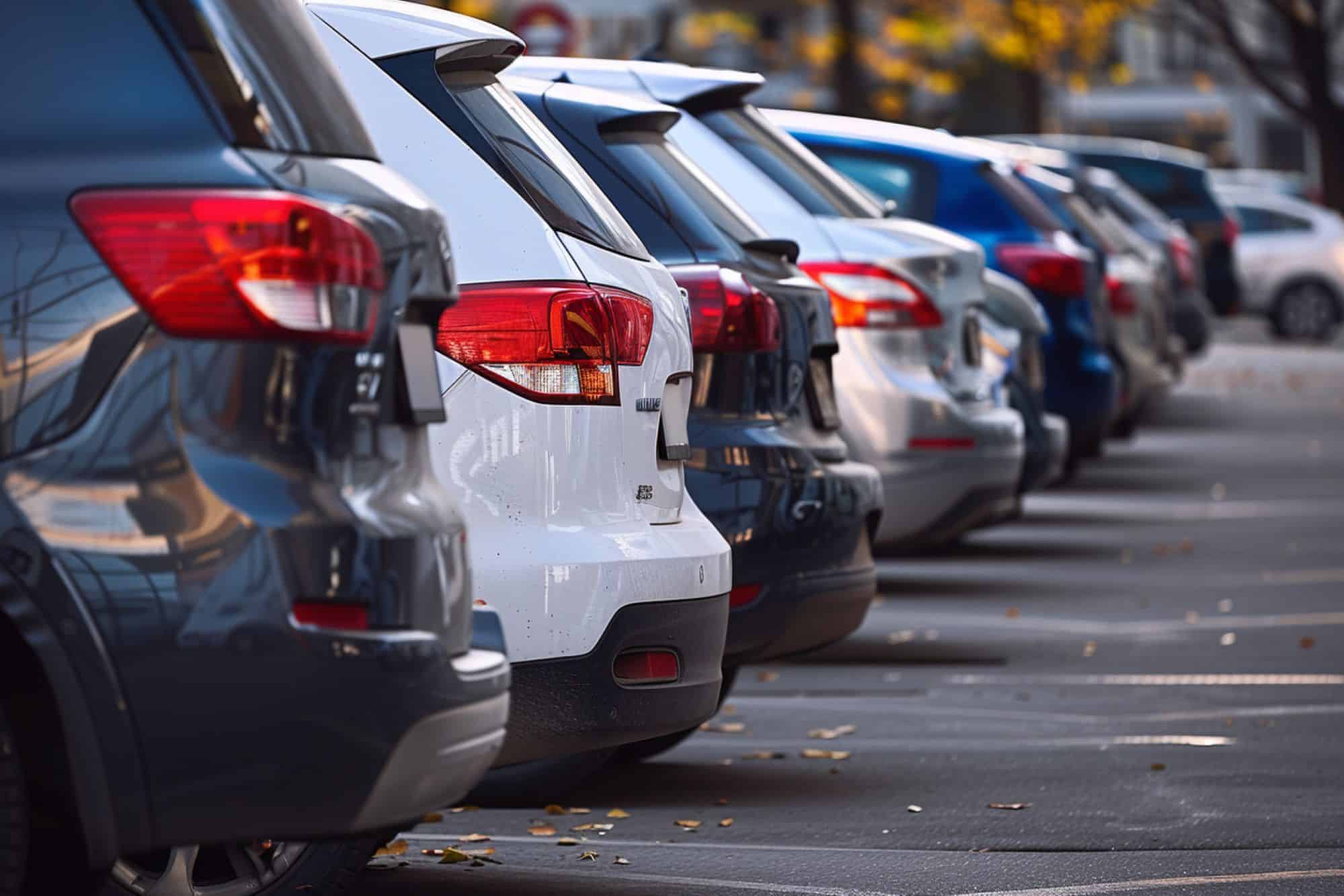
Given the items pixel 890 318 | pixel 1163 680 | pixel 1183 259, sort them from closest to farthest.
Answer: pixel 1163 680, pixel 890 318, pixel 1183 259

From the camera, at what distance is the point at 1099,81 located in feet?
278

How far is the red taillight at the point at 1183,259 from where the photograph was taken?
21.8m

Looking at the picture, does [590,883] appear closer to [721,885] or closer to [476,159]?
[721,885]

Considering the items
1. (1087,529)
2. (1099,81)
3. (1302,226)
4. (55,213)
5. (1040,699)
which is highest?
(55,213)

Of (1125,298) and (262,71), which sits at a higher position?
(262,71)

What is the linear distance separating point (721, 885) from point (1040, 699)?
3.34 metres

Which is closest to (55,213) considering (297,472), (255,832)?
(297,472)

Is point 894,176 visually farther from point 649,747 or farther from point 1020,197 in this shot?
point 649,747

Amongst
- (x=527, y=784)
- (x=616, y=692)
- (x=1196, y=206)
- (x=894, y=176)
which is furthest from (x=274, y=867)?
(x=1196, y=206)

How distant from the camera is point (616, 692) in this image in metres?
5.54

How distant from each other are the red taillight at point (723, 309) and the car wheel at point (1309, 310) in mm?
27944

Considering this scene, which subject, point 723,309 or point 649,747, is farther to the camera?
point 649,747

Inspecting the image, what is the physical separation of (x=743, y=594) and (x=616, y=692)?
5.06 feet

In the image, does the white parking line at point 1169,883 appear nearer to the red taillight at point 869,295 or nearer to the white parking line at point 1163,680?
the white parking line at point 1163,680
